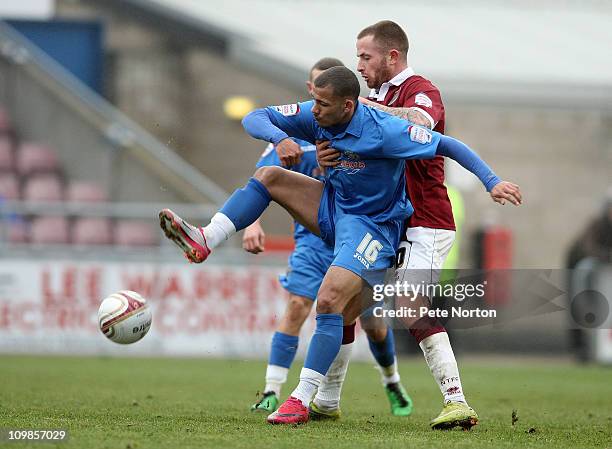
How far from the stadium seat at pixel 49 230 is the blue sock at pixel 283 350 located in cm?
727

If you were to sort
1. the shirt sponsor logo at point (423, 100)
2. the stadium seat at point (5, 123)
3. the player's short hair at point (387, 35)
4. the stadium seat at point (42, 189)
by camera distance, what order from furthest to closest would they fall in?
the stadium seat at point (5, 123) → the stadium seat at point (42, 189) → the player's short hair at point (387, 35) → the shirt sponsor logo at point (423, 100)

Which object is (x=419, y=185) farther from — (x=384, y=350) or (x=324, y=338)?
(x=384, y=350)

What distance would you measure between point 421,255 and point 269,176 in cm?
95

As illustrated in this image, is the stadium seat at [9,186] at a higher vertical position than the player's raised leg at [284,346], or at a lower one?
higher

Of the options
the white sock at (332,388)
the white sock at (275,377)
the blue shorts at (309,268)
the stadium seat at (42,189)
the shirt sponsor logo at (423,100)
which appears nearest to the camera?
the shirt sponsor logo at (423,100)

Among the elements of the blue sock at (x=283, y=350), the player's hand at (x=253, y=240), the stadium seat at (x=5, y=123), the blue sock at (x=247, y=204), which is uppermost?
the stadium seat at (x=5, y=123)

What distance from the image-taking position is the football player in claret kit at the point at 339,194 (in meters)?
6.05

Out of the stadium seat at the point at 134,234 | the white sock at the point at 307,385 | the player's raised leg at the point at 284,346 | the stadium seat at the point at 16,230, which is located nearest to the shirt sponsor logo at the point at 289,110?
the white sock at the point at 307,385

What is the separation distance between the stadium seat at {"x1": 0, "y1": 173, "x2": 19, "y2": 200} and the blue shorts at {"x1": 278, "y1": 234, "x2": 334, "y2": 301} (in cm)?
891

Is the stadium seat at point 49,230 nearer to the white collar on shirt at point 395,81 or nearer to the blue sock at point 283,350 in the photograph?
the blue sock at point 283,350

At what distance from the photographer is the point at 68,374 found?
33.3ft

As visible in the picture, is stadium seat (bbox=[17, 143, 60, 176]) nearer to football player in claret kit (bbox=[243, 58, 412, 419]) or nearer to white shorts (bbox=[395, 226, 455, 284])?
football player in claret kit (bbox=[243, 58, 412, 419])

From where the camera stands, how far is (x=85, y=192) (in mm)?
15719

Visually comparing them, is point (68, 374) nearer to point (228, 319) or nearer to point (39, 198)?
point (228, 319)
